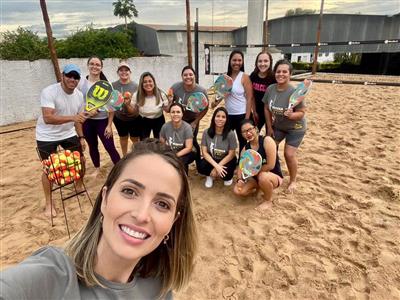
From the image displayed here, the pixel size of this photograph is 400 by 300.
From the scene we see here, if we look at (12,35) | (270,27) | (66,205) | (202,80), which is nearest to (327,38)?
(270,27)

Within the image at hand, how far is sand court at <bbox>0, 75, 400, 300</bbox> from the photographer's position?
7.50 ft

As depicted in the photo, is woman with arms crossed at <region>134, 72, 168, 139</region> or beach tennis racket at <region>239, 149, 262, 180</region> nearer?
beach tennis racket at <region>239, 149, 262, 180</region>

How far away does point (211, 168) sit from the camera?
3908 mm

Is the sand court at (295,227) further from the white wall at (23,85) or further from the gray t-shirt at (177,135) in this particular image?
the white wall at (23,85)

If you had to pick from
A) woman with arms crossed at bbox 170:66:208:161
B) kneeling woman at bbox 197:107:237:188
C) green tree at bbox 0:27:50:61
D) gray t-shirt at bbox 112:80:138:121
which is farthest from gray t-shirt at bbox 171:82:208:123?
green tree at bbox 0:27:50:61

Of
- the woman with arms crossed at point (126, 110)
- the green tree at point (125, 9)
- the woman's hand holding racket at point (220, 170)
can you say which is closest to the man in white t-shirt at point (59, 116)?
the woman with arms crossed at point (126, 110)

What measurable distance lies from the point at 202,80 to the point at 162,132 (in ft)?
24.7

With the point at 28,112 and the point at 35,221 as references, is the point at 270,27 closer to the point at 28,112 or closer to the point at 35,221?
the point at 28,112

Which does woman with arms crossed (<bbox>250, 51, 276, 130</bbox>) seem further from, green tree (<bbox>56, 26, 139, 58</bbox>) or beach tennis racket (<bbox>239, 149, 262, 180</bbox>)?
green tree (<bbox>56, 26, 139, 58</bbox>)

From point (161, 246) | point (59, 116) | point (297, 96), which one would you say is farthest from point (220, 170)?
point (161, 246)

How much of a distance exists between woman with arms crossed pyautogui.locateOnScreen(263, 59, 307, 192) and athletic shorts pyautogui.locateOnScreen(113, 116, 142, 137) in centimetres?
188

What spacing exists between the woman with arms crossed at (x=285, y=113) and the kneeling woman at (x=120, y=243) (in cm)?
245

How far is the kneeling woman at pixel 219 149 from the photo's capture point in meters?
3.64

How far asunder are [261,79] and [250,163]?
125cm
